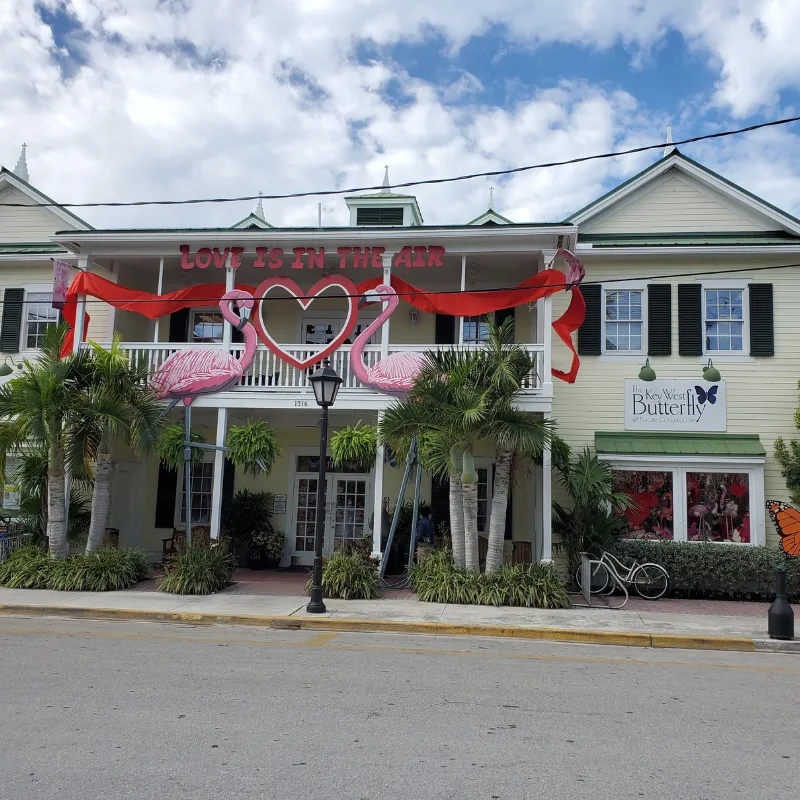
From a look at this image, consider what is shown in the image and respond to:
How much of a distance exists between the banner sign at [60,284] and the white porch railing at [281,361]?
170 centimetres

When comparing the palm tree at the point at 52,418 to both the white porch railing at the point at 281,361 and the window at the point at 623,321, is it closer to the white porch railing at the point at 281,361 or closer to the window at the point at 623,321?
the white porch railing at the point at 281,361

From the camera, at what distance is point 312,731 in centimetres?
546

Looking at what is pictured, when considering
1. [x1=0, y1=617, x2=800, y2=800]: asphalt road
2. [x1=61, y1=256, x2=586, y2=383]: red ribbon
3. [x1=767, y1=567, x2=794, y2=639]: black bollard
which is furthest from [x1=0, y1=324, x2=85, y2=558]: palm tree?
[x1=767, y1=567, x2=794, y2=639]: black bollard

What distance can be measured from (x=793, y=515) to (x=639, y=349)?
16.4 feet

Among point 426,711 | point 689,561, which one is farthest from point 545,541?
point 426,711

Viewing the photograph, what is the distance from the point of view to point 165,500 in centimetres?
1691

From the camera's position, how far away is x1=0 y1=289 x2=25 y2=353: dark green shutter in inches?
661

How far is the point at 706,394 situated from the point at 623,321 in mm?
2148

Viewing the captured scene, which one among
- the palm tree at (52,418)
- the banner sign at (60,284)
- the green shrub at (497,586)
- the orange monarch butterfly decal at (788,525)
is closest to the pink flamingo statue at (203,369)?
the palm tree at (52,418)

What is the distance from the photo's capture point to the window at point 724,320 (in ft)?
49.2

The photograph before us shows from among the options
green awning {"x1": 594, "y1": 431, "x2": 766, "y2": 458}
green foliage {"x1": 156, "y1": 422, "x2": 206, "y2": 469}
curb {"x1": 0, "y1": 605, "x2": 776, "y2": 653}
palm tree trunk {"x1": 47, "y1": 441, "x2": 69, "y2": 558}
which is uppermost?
green awning {"x1": 594, "y1": 431, "x2": 766, "y2": 458}

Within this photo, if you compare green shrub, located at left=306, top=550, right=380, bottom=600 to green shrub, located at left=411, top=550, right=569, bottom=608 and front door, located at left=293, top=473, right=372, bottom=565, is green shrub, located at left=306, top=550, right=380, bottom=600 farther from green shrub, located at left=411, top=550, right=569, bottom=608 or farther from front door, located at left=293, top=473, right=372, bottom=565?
front door, located at left=293, top=473, right=372, bottom=565

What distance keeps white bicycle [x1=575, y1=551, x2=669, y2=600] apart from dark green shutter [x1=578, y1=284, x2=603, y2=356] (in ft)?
13.7

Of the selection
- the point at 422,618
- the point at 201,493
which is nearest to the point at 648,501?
the point at 422,618
